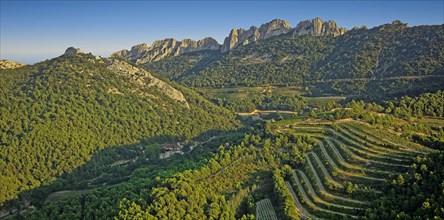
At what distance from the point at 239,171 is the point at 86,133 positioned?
55416mm

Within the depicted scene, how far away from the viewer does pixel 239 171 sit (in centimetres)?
7044

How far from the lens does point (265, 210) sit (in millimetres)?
59625

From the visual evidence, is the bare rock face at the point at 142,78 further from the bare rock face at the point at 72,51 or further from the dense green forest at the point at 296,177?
the dense green forest at the point at 296,177

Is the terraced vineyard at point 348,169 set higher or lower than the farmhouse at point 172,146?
A: higher

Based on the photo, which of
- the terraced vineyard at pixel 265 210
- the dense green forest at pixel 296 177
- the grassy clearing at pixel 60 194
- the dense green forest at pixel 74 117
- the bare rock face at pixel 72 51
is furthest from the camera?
the bare rock face at pixel 72 51

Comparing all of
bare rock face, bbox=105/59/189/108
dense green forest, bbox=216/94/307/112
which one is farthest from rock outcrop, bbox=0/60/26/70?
dense green forest, bbox=216/94/307/112

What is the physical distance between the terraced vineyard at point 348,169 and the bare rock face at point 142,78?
3085 inches

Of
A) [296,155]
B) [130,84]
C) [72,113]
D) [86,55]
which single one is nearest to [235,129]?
Result: [130,84]

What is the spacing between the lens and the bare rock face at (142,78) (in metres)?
144

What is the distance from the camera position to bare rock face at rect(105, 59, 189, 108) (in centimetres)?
14425

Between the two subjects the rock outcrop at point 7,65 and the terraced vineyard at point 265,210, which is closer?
the terraced vineyard at point 265,210

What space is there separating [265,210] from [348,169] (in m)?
15.3

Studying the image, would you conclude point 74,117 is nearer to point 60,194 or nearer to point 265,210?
point 60,194

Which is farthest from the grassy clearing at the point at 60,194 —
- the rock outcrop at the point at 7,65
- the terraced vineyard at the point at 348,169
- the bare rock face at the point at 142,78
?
the rock outcrop at the point at 7,65
